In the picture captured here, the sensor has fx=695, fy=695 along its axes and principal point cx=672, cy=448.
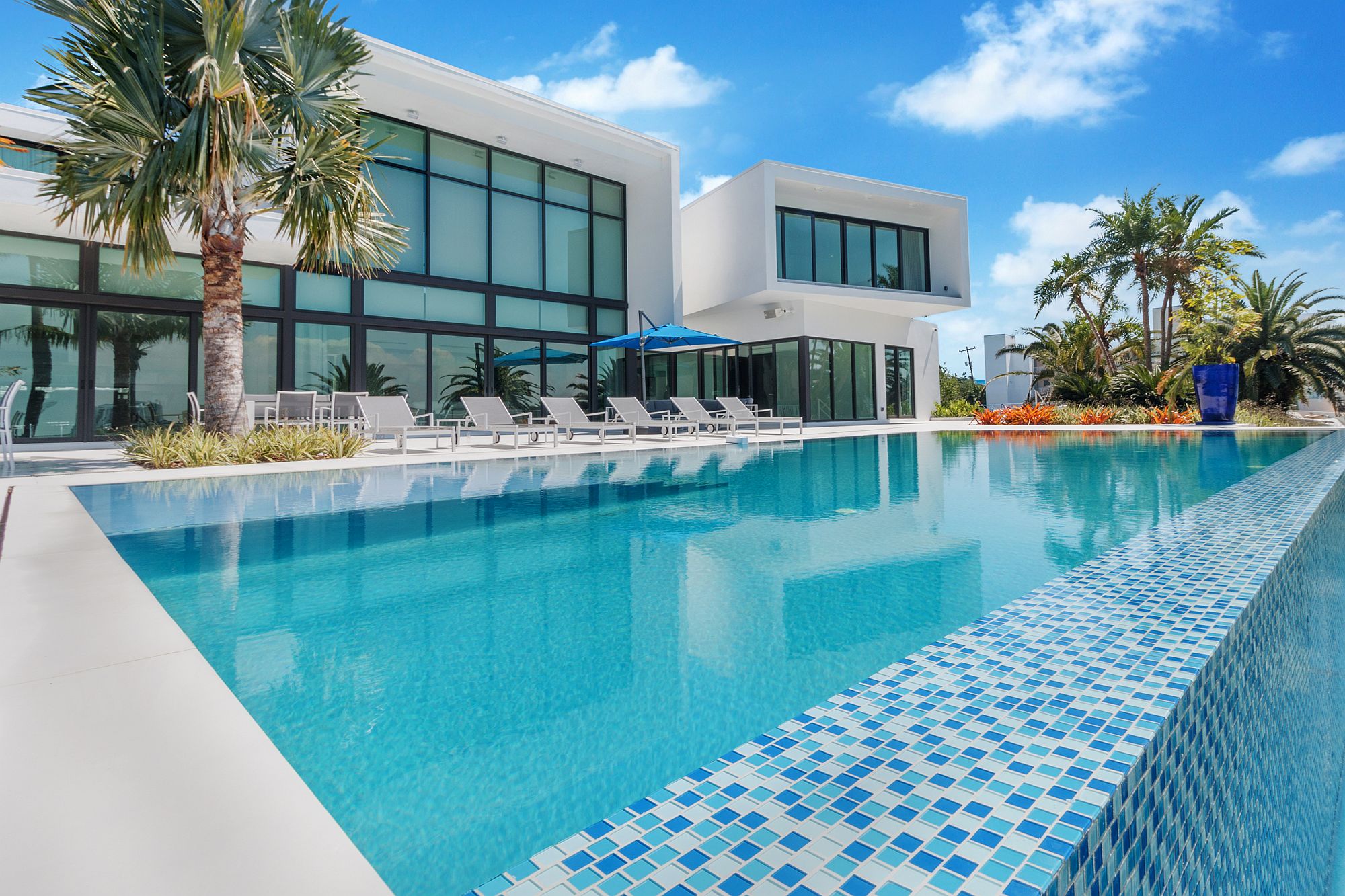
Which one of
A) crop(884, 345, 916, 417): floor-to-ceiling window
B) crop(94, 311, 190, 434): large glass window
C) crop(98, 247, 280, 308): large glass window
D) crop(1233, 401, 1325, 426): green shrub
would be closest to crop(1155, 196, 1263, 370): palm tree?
crop(1233, 401, 1325, 426): green shrub

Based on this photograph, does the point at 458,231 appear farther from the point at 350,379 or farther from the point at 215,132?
the point at 215,132

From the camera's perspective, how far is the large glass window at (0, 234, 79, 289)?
1112cm

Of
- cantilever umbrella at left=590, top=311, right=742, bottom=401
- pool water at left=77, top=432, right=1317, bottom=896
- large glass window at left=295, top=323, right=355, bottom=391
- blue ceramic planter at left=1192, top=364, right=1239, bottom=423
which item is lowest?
pool water at left=77, top=432, right=1317, bottom=896

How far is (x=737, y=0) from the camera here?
61.4ft

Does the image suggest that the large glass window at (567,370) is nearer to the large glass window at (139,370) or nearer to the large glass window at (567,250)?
the large glass window at (567,250)

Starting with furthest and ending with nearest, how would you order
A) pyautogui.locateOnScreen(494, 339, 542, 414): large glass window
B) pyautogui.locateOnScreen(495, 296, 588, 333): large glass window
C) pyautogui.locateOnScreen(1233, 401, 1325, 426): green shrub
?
pyautogui.locateOnScreen(495, 296, 588, 333): large glass window
pyautogui.locateOnScreen(494, 339, 542, 414): large glass window
pyautogui.locateOnScreen(1233, 401, 1325, 426): green shrub

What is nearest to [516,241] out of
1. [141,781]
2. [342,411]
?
[342,411]

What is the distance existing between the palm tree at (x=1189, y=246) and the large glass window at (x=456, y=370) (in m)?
18.8

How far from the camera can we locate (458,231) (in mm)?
16266

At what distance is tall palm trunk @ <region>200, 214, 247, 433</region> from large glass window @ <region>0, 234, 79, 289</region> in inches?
177

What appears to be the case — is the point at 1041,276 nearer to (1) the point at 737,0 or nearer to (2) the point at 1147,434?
(2) the point at 1147,434

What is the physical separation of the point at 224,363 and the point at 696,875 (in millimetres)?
10313

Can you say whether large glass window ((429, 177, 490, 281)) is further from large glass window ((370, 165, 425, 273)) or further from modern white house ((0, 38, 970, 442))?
large glass window ((370, 165, 425, 273))

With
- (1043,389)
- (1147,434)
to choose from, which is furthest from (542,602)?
(1043,389)
